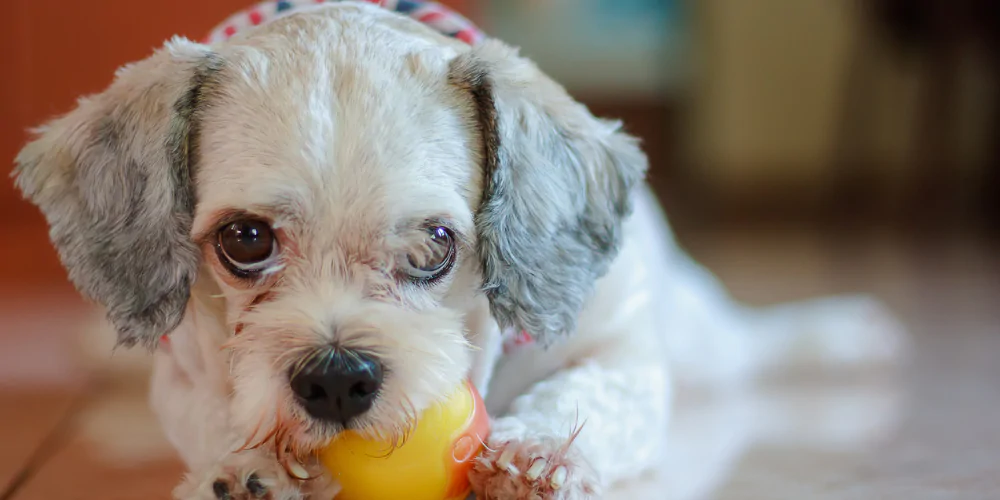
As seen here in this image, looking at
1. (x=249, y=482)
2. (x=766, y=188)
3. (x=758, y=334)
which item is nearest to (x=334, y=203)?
(x=249, y=482)

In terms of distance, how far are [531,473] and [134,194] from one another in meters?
0.74

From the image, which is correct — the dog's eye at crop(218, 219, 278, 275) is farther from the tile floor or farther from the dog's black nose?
the tile floor

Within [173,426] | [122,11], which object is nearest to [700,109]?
[122,11]

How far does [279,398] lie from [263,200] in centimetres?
28

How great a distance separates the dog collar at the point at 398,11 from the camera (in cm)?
192

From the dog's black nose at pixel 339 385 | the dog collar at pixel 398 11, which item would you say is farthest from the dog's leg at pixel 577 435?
the dog collar at pixel 398 11

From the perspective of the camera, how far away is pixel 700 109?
6.35 m

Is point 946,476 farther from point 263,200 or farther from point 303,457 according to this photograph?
point 263,200

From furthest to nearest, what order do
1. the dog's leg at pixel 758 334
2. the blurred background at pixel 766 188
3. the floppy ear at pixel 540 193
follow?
the dog's leg at pixel 758 334
the blurred background at pixel 766 188
the floppy ear at pixel 540 193

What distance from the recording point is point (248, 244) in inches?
58.0

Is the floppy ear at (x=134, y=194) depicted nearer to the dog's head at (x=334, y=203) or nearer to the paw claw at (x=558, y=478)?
the dog's head at (x=334, y=203)

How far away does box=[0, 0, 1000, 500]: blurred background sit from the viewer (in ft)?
6.86

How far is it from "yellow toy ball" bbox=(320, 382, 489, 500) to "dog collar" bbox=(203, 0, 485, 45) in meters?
0.81

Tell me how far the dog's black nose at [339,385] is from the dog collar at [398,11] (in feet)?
2.73
